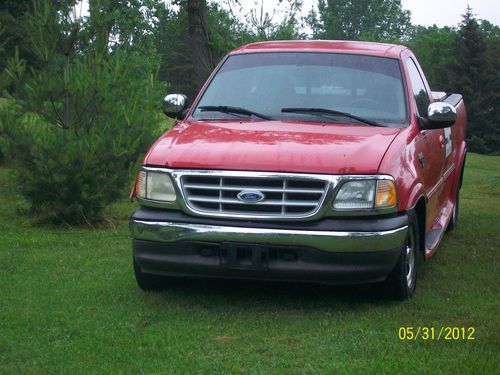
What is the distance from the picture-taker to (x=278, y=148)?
20.5ft

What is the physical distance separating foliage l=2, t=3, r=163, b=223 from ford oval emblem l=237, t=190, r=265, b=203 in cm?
390

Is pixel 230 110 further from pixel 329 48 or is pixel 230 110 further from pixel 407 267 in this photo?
pixel 407 267

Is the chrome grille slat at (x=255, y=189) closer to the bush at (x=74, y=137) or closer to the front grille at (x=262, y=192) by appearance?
the front grille at (x=262, y=192)

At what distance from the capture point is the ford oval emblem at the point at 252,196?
6.11 m

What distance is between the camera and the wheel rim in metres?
6.62

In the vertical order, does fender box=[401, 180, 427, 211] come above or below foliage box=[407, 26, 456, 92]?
above

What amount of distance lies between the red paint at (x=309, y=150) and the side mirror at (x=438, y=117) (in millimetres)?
95

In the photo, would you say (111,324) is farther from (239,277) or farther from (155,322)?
(239,277)

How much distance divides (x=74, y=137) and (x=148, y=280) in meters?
3.44

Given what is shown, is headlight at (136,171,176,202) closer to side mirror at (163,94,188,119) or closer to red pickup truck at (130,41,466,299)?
red pickup truck at (130,41,466,299)

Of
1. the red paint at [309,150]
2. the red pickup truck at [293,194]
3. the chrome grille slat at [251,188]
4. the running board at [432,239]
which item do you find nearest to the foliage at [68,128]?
the red paint at [309,150]

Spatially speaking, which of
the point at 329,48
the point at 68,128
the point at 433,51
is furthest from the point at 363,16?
the point at 329,48

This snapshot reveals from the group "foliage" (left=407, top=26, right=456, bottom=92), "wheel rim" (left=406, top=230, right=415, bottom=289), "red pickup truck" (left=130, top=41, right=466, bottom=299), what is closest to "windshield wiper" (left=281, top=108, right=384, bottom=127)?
"red pickup truck" (left=130, top=41, right=466, bottom=299)

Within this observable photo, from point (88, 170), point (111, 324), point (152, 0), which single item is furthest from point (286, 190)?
point (152, 0)
